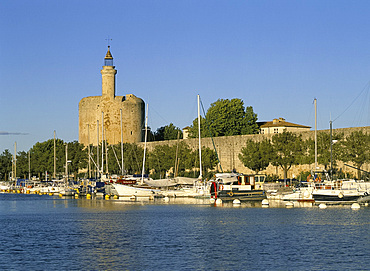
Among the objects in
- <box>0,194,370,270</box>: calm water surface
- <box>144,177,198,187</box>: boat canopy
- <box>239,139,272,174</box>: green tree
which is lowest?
<box>0,194,370,270</box>: calm water surface

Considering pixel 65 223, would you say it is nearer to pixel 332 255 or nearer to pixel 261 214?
pixel 261 214

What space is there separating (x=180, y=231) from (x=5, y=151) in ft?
298

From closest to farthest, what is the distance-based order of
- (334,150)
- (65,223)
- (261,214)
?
(65,223) < (261,214) < (334,150)

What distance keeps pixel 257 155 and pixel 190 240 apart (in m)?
29.8

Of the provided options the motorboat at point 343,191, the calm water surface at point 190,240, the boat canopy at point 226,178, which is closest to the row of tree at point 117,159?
the boat canopy at point 226,178

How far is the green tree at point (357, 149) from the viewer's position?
1751 inches

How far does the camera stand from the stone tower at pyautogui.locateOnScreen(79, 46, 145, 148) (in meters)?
83.8

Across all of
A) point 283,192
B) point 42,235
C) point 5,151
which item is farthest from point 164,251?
point 5,151

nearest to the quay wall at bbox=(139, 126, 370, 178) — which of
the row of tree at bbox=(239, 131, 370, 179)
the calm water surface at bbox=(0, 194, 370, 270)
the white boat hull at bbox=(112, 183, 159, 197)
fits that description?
the row of tree at bbox=(239, 131, 370, 179)

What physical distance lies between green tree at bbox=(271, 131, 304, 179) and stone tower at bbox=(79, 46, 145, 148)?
1364 inches

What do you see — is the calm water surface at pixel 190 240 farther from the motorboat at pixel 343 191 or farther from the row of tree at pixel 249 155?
the row of tree at pixel 249 155

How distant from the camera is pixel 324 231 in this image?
24578mm

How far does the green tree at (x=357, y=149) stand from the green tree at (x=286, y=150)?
4363 mm

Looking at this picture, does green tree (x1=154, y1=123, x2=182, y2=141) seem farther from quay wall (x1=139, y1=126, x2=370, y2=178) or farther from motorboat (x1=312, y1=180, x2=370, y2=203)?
motorboat (x1=312, y1=180, x2=370, y2=203)
